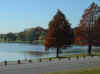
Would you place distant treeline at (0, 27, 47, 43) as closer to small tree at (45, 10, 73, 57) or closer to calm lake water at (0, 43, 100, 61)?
calm lake water at (0, 43, 100, 61)

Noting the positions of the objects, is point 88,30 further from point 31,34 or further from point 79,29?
point 31,34

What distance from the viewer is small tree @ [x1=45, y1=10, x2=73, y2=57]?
148ft

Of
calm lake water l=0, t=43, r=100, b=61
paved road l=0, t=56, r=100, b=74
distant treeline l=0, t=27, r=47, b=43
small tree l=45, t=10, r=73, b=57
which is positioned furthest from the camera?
distant treeline l=0, t=27, r=47, b=43

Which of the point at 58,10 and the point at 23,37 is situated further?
the point at 23,37

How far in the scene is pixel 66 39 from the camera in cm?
4606

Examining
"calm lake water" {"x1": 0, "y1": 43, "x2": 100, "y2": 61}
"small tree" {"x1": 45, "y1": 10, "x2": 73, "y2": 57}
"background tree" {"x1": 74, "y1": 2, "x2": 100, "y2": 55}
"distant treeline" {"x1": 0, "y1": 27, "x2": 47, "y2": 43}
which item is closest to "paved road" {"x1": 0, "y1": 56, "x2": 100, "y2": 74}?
"small tree" {"x1": 45, "y1": 10, "x2": 73, "y2": 57}

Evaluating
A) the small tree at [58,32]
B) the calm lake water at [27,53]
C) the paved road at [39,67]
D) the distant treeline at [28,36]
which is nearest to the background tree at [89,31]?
the small tree at [58,32]

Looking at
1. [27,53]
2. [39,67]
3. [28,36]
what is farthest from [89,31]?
[28,36]

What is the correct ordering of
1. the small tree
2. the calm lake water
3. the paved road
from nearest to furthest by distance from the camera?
the paved road → the small tree → the calm lake water

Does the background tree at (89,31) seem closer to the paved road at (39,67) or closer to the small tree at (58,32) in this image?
the small tree at (58,32)

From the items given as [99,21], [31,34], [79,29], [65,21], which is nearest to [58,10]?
[65,21]

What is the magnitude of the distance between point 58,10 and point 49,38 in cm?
659

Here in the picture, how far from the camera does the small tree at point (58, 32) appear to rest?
45.1 metres

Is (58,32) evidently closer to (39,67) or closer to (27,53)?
(39,67)
